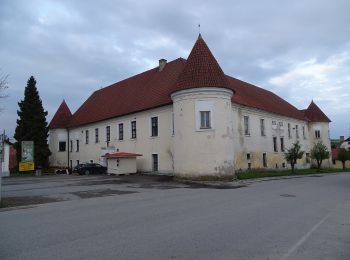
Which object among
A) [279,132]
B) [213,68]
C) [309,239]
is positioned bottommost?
[309,239]

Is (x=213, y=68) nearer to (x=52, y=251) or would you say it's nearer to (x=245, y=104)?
(x=245, y=104)

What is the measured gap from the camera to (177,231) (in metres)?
8.99

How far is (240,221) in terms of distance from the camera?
34.1 feet

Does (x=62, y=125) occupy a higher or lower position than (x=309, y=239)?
higher

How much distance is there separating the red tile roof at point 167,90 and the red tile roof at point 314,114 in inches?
49.0

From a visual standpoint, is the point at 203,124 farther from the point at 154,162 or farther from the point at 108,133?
the point at 108,133

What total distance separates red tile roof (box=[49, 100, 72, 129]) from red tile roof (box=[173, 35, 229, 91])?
91.2ft

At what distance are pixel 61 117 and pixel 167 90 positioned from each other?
919 inches

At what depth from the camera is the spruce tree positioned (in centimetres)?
4666

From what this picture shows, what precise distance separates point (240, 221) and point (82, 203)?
7055 mm

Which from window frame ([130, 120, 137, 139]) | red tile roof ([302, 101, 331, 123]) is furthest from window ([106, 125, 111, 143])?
red tile roof ([302, 101, 331, 123])

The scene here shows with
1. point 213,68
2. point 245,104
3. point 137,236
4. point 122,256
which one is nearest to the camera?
point 122,256

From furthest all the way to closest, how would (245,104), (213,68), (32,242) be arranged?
(245,104) → (213,68) → (32,242)

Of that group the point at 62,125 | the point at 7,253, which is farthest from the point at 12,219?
the point at 62,125
